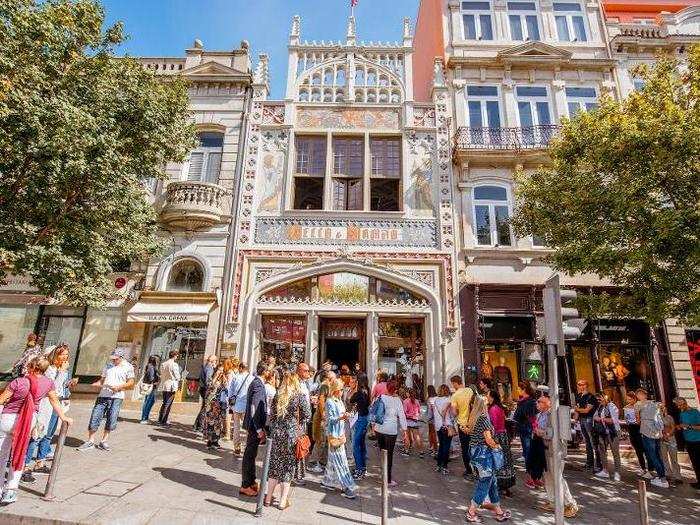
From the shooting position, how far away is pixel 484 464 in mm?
6008

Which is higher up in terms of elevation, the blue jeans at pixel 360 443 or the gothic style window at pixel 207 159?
the gothic style window at pixel 207 159

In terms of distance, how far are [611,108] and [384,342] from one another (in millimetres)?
9129

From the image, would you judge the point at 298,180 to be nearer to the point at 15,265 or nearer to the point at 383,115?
the point at 383,115

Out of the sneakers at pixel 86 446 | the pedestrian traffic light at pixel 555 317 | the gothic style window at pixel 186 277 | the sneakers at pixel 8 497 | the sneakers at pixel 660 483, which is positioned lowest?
the sneakers at pixel 660 483

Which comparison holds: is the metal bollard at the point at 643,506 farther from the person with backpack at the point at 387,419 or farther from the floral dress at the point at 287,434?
the floral dress at the point at 287,434

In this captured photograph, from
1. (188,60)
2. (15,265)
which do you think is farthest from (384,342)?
(188,60)

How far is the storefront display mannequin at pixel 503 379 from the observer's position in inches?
510

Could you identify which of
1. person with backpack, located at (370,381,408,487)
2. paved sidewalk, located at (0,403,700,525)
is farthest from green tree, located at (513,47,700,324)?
person with backpack, located at (370,381,408,487)

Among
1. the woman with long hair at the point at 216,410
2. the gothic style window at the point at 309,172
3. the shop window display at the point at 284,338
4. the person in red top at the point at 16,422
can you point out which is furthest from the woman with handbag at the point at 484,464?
the gothic style window at the point at 309,172

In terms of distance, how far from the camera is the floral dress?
5.82m

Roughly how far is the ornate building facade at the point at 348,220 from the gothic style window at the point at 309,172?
0.14 ft

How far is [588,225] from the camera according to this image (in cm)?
983

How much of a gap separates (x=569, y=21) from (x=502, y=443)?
1840 cm

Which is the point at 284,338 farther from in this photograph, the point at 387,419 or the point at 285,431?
the point at 285,431
